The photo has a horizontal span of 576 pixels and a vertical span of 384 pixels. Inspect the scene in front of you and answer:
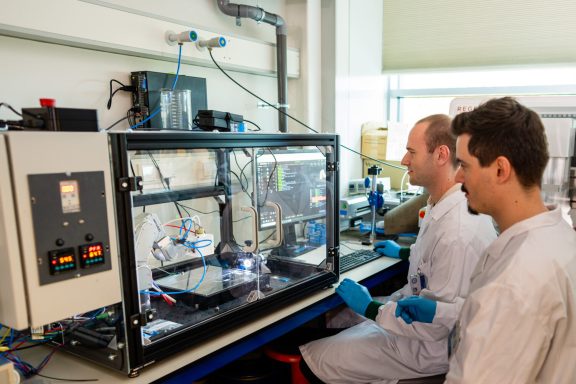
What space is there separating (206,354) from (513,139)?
1095 mm

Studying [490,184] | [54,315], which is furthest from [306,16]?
[54,315]

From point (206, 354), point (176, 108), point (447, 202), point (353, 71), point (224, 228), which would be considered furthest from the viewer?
point (353, 71)

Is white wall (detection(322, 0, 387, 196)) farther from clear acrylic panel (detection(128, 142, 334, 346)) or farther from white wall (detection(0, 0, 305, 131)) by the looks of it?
clear acrylic panel (detection(128, 142, 334, 346))

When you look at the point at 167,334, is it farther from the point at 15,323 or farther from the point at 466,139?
the point at 466,139

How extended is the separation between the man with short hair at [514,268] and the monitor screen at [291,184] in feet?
2.81

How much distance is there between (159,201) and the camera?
1628 mm

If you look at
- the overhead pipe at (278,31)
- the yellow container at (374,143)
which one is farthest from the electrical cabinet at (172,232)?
the yellow container at (374,143)

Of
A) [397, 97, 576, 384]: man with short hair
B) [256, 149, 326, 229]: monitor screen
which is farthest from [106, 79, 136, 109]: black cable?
[397, 97, 576, 384]: man with short hair

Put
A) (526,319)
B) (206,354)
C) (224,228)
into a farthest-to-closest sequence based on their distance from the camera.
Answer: (224,228) < (206,354) < (526,319)

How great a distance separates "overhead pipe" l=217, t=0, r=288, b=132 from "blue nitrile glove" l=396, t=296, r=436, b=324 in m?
1.38

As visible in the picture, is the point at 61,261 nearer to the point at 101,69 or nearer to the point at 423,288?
the point at 101,69

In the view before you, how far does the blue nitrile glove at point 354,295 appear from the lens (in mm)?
1847

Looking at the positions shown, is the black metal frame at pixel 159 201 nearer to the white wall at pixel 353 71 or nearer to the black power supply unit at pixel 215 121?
the black power supply unit at pixel 215 121

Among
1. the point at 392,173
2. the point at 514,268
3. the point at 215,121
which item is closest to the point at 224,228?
the point at 215,121
